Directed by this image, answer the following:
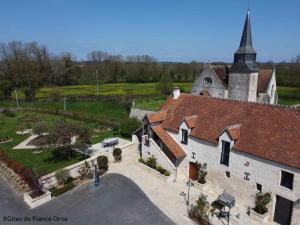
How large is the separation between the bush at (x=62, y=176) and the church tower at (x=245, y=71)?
88.1ft

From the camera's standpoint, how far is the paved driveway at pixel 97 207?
62.3ft

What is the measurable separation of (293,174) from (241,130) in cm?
543

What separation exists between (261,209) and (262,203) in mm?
518

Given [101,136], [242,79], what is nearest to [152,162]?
[101,136]

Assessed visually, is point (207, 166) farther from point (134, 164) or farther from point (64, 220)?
point (64, 220)

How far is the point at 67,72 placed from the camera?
98.1 m

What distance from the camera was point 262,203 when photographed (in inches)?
740

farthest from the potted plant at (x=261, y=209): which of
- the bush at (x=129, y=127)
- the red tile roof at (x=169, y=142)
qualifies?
the bush at (x=129, y=127)

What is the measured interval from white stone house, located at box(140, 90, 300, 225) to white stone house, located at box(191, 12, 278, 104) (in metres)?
12.0

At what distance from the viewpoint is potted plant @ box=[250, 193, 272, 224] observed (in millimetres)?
18562

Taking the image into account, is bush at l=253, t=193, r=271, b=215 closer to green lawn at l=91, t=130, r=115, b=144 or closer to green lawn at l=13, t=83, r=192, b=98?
green lawn at l=91, t=130, r=115, b=144

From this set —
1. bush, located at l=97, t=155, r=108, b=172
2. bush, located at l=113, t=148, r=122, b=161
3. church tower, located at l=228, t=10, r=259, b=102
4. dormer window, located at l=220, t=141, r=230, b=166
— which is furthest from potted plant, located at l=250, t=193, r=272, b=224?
church tower, located at l=228, t=10, r=259, b=102

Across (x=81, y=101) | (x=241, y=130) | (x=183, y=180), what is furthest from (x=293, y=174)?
(x=81, y=101)

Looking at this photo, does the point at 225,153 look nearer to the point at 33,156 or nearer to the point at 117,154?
the point at 117,154
